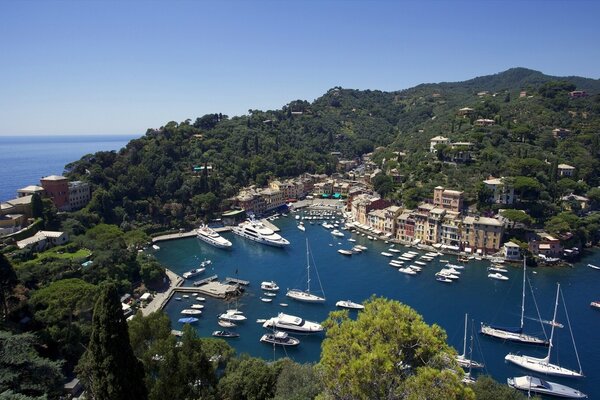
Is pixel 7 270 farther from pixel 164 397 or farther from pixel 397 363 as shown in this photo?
pixel 397 363

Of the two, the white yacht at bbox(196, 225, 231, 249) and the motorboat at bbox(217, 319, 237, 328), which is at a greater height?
the white yacht at bbox(196, 225, 231, 249)

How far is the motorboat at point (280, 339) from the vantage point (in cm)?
2173

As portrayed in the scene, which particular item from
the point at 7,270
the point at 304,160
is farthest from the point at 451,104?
the point at 7,270

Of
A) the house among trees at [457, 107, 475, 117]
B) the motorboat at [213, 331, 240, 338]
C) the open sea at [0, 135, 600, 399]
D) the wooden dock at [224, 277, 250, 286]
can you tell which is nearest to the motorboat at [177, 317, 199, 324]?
the open sea at [0, 135, 600, 399]

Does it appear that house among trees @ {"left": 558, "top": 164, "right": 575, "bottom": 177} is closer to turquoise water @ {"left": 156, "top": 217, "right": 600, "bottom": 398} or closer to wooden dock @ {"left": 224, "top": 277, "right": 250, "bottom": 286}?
turquoise water @ {"left": 156, "top": 217, "right": 600, "bottom": 398}

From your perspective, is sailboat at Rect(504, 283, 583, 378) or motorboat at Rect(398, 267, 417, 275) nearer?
sailboat at Rect(504, 283, 583, 378)

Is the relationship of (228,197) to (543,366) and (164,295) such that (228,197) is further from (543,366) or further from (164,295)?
(543,366)

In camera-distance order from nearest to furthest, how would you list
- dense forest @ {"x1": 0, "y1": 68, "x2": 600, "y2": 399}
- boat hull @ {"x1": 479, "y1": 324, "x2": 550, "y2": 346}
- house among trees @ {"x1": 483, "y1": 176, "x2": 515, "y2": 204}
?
dense forest @ {"x1": 0, "y1": 68, "x2": 600, "y2": 399}, boat hull @ {"x1": 479, "y1": 324, "x2": 550, "y2": 346}, house among trees @ {"x1": 483, "y1": 176, "x2": 515, "y2": 204}

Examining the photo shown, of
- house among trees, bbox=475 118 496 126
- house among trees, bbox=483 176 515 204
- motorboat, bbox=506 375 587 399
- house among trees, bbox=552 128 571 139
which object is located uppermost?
house among trees, bbox=475 118 496 126

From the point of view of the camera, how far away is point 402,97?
430 ft

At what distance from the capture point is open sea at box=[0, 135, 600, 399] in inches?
848

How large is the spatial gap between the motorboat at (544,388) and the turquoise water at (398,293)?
2.99 feet

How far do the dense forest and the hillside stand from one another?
22 cm

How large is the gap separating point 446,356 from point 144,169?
152ft
